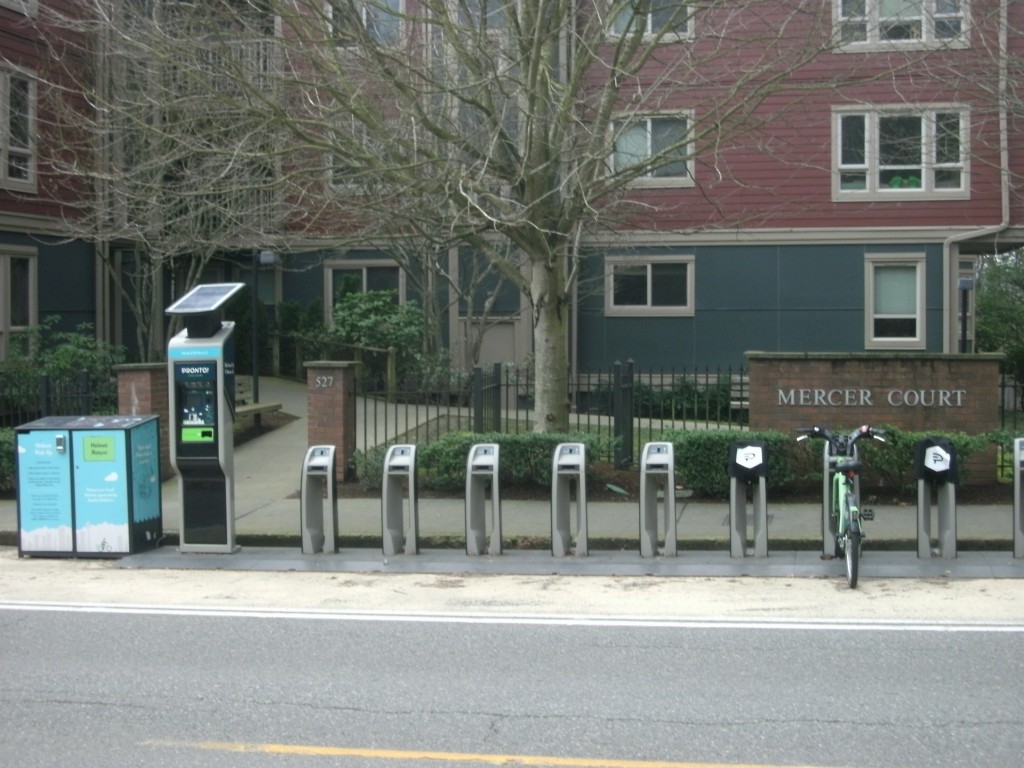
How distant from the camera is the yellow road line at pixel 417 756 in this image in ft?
17.6

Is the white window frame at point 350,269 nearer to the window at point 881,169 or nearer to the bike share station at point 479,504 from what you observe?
the window at point 881,169

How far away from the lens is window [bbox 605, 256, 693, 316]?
23.6 metres

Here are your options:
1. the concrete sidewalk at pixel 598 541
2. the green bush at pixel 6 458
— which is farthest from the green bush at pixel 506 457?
the green bush at pixel 6 458

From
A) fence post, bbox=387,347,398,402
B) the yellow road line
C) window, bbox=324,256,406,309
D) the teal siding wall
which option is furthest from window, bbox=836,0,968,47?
window, bbox=324,256,406,309

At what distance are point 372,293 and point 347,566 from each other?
12.7 m

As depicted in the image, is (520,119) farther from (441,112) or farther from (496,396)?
(496,396)

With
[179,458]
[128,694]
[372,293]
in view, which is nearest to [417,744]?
[128,694]

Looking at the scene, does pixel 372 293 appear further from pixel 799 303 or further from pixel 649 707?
pixel 649 707

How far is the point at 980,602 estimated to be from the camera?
28.5 feet

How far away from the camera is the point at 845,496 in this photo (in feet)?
30.9

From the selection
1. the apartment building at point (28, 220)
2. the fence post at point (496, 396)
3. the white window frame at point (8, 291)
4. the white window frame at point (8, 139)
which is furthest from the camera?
the white window frame at point (8, 291)

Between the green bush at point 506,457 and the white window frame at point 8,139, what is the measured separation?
813 cm

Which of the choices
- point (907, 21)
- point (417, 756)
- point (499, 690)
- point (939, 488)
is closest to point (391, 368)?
point (907, 21)

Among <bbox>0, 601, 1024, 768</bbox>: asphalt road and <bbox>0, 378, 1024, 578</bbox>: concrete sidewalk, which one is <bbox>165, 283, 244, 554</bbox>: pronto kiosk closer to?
<bbox>0, 378, 1024, 578</bbox>: concrete sidewalk
